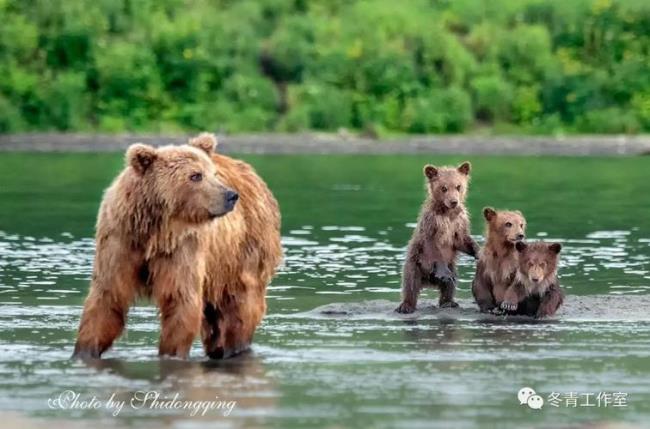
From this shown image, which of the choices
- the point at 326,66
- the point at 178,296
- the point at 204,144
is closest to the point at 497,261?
the point at 204,144

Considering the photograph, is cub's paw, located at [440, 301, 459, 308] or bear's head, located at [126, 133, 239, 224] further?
cub's paw, located at [440, 301, 459, 308]

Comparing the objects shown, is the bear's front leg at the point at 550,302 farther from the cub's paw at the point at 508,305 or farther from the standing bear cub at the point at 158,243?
the standing bear cub at the point at 158,243

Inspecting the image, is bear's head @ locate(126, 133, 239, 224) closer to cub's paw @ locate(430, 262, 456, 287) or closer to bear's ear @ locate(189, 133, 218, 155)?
bear's ear @ locate(189, 133, 218, 155)

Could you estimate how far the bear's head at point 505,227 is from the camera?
14.2 meters

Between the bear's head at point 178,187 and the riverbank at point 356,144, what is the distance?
24.6 m

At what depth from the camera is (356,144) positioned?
3722 centimetres

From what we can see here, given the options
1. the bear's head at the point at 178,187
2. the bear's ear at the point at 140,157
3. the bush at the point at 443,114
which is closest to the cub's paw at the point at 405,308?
the bear's head at the point at 178,187

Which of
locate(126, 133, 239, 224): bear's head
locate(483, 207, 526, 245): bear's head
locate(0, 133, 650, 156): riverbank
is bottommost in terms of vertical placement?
locate(0, 133, 650, 156): riverbank

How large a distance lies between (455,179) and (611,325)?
5.39ft

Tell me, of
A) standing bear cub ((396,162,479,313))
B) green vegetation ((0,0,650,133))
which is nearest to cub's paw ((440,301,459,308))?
standing bear cub ((396,162,479,313))

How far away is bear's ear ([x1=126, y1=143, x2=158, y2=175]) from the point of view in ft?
36.6

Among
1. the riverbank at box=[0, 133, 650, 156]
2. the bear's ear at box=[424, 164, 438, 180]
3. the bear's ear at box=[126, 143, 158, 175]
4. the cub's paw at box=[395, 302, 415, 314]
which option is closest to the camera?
the bear's ear at box=[126, 143, 158, 175]

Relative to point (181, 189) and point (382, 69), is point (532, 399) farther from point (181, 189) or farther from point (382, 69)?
point (382, 69)

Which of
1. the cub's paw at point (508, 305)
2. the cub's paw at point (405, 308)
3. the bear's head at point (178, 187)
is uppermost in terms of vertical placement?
the bear's head at point (178, 187)
